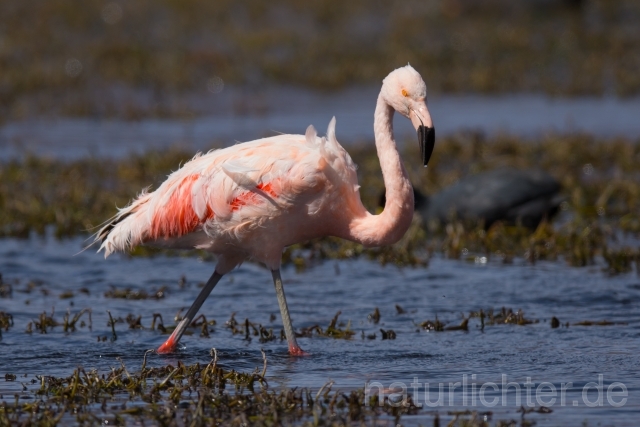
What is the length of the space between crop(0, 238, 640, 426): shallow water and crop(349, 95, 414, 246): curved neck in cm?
71

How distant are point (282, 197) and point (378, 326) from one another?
1459mm

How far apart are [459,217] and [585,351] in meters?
3.21

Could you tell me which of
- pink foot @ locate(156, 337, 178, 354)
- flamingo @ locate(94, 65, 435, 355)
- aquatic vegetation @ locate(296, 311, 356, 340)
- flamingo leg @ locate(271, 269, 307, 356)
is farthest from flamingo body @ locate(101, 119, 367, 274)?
aquatic vegetation @ locate(296, 311, 356, 340)

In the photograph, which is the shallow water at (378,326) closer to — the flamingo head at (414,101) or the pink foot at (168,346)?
the pink foot at (168,346)

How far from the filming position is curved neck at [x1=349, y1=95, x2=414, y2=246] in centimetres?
582

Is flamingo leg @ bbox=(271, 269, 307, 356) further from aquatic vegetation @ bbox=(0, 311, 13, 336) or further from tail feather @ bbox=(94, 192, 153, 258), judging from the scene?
aquatic vegetation @ bbox=(0, 311, 13, 336)

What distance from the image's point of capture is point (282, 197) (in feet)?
19.1

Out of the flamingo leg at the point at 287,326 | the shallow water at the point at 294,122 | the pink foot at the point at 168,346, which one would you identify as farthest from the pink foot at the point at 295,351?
the shallow water at the point at 294,122

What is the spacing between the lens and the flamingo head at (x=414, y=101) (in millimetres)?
5629

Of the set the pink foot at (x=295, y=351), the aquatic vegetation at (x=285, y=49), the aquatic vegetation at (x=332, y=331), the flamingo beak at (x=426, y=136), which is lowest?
the pink foot at (x=295, y=351)

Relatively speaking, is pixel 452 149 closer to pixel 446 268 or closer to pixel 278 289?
pixel 446 268

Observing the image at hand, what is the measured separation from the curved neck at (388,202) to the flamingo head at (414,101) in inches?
6.2

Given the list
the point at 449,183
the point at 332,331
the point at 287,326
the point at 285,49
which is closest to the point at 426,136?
the point at 287,326

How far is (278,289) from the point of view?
6.15 m
